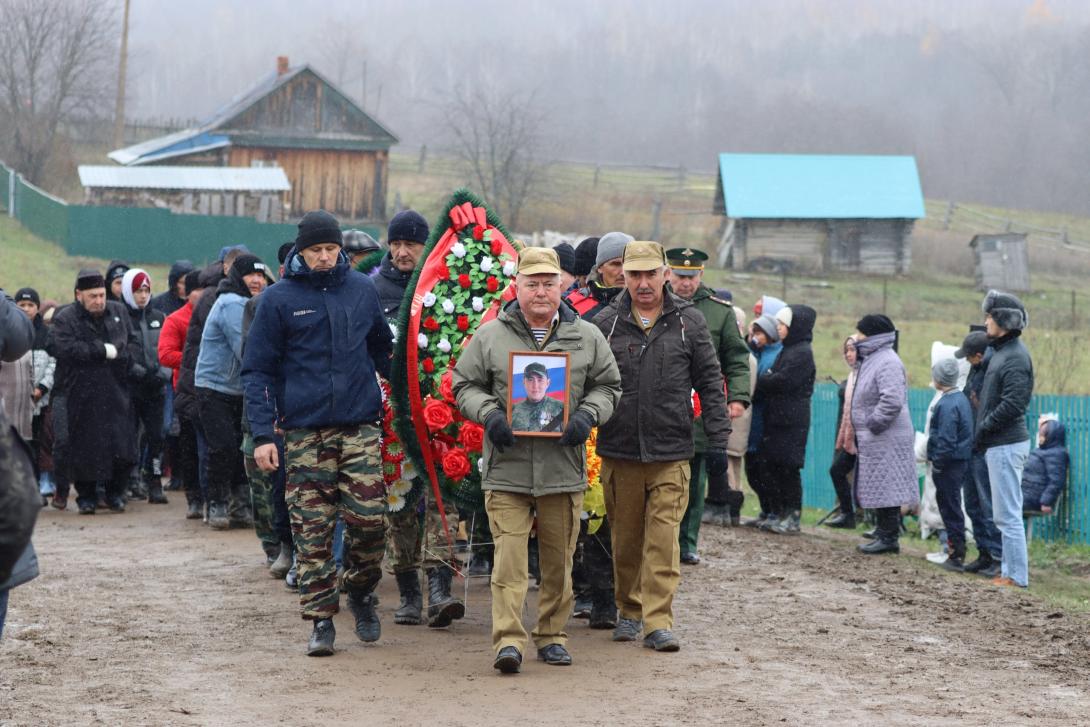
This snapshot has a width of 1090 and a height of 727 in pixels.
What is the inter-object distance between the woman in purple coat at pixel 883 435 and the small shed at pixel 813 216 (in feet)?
122

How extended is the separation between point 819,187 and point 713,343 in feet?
145

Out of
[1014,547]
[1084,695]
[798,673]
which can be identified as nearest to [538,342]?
[798,673]

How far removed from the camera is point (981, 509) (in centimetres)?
1161

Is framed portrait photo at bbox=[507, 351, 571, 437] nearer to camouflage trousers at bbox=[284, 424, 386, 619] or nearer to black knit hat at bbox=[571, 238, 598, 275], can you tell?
camouflage trousers at bbox=[284, 424, 386, 619]

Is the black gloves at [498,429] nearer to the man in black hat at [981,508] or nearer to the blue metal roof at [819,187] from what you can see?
the man in black hat at [981,508]

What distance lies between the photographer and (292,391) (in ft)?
24.3

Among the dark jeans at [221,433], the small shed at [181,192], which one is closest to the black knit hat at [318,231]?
the dark jeans at [221,433]

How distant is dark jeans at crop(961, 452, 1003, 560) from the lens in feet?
37.1

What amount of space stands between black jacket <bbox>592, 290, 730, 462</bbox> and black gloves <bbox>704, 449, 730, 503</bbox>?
14.0 feet

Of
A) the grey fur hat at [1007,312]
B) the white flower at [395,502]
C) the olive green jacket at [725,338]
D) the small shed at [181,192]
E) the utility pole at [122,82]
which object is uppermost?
the utility pole at [122,82]

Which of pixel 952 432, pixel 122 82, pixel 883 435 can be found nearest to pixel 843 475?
pixel 883 435

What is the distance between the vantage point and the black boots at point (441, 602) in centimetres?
831

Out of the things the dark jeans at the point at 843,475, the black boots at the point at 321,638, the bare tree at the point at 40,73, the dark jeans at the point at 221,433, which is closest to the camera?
the black boots at the point at 321,638

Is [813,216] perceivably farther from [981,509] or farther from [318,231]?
[318,231]
